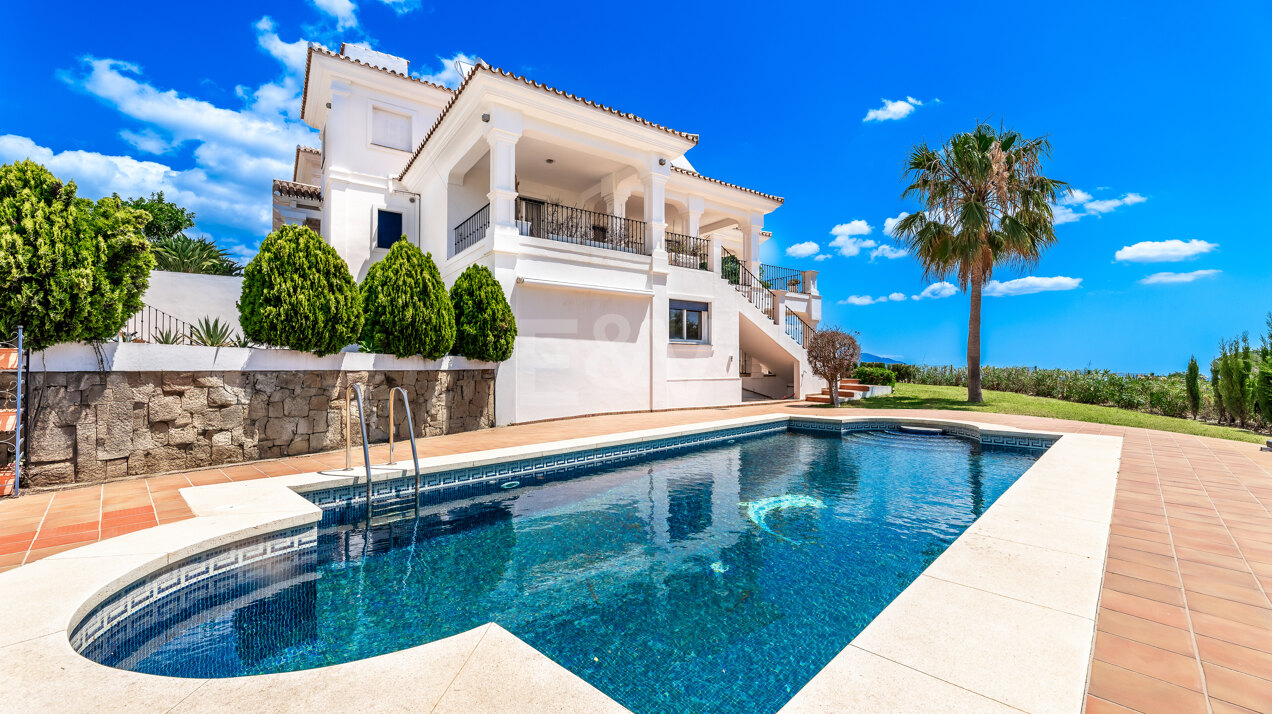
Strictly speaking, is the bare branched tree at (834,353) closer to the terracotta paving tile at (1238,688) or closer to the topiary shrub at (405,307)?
the topiary shrub at (405,307)

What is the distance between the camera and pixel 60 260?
17.3 ft

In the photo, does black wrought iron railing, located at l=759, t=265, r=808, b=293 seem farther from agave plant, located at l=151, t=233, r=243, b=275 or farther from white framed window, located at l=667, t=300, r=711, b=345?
agave plant, located at l=151, t=233, r=243, b=275

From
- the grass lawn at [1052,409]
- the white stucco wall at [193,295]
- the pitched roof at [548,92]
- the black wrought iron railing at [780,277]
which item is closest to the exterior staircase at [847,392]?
the grass lawn at [1052,409]

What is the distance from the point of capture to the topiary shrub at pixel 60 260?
16.6ft

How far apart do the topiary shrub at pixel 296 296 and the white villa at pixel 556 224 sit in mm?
3652

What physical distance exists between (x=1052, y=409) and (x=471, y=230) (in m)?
16.8

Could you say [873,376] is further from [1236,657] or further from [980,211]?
[1236,657]

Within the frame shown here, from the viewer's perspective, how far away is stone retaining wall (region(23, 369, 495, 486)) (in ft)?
18.0

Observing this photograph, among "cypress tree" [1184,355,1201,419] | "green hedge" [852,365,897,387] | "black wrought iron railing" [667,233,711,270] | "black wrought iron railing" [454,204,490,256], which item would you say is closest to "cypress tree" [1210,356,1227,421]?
"cypress tree" [1184,355,1201,419]

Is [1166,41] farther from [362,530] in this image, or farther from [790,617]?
[362,530]

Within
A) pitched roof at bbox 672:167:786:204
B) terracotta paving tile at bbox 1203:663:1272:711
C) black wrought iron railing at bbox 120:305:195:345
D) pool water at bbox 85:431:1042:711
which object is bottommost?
pool water at bbox 85:431:1042:711

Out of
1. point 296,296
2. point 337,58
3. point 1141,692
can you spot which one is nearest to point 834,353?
point 296,296

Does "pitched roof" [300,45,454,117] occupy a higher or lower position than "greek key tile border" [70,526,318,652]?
higher

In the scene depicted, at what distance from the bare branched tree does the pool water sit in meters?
8.49
